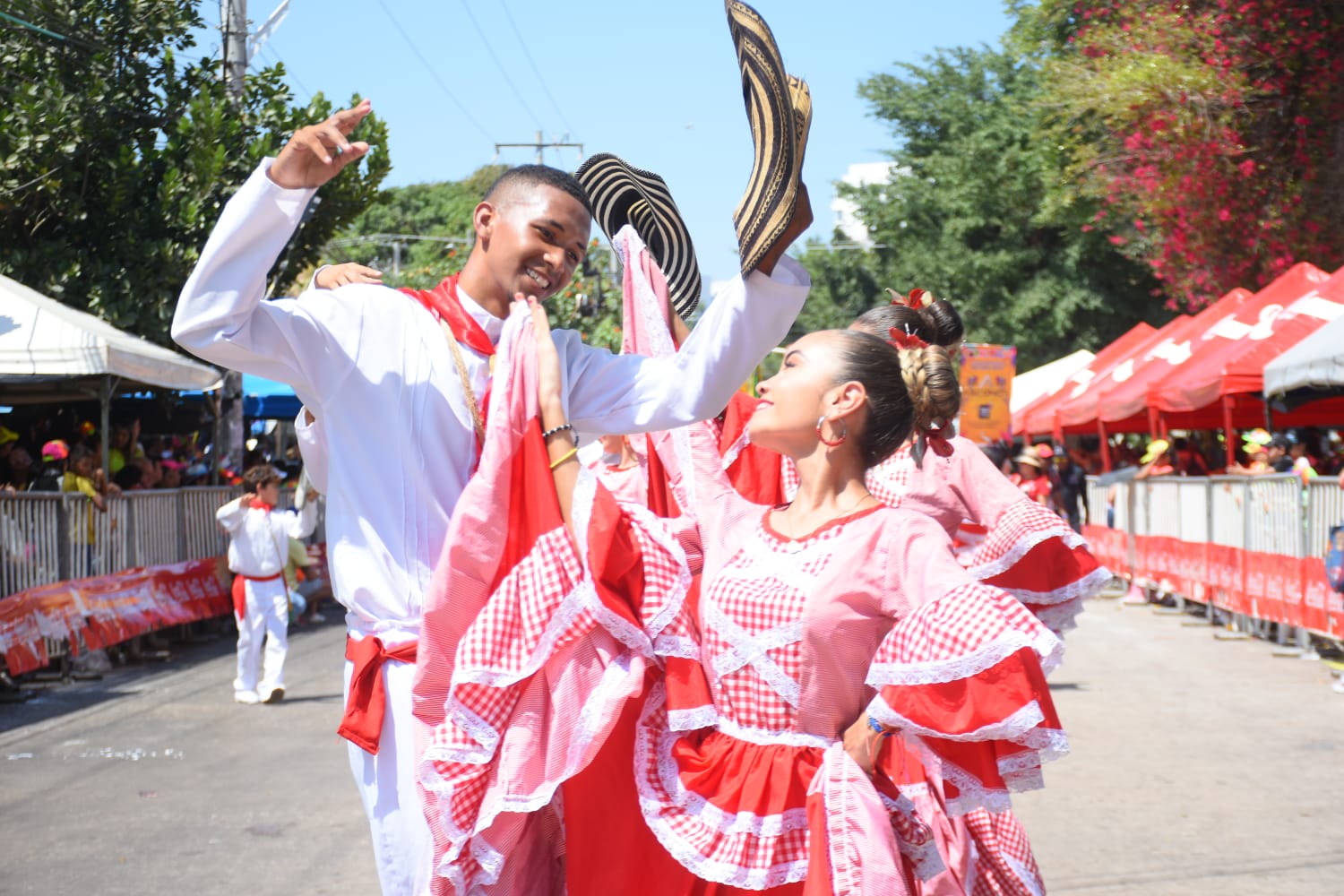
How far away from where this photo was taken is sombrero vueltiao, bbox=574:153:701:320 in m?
4.82

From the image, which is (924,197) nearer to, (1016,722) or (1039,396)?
(1039,396)

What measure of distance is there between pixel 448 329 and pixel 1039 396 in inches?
999

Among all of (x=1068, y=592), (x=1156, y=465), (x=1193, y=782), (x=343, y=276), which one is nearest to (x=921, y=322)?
(x=1068, y=592)

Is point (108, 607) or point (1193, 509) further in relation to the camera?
point (1193, 509)

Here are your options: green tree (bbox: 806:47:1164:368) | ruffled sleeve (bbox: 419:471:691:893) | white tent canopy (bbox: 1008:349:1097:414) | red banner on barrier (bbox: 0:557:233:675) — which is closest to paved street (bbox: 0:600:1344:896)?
red banner on barrier (bbox: 0:557:233:675)

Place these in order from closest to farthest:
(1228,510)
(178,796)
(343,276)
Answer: (343,276), (178,796), (1228,510)

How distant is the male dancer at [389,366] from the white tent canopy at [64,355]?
10.1 m

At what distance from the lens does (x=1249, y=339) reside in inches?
624

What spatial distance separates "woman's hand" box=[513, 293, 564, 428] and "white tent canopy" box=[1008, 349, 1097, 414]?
2564 centimetres

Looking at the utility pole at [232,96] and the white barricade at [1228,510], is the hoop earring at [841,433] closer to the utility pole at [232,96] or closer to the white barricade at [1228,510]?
the white barricade at [1228,510]

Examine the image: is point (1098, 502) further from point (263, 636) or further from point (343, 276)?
point (343, 276)

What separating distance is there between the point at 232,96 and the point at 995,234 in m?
23.0

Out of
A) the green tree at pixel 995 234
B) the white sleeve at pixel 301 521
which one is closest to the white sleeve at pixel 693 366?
the white sleeve at pixel 301 521

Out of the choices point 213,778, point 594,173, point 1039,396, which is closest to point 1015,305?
point 1039,396
